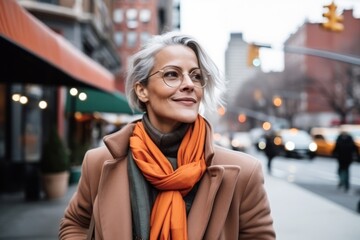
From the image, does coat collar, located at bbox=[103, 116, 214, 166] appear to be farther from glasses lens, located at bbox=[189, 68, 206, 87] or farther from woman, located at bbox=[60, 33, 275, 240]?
glasses lens, located at bbox=[189, 68, 206, 87]

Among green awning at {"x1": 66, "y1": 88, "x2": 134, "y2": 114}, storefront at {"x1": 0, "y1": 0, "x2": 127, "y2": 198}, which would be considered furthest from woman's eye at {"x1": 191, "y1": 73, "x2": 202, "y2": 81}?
green awning at {"x1": 66, "y1": 88, "x2": 134, "y2": 114}

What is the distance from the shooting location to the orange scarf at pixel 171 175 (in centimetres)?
198

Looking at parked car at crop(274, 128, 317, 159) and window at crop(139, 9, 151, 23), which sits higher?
window at crop(139, 9, 151, 23)

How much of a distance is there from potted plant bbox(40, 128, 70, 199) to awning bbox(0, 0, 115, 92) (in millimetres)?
1609

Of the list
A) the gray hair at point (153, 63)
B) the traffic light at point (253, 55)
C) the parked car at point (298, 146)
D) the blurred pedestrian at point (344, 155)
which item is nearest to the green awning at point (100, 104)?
the traffic light at point (253, 55)

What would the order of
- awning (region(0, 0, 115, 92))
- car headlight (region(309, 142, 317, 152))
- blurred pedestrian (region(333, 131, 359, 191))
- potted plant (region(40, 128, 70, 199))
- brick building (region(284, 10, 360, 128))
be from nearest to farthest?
awning (region(0, 0, 115, 92)) → potted plant (region(40, 128, 70, 199)) → blurred pedestrian (region(333, 131, 359, 191)) → car headlight (region(309, 142, 317, 152)) → brick building (region(284, 10, 360, 128))

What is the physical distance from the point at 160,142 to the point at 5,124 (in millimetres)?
14378

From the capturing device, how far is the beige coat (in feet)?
6.62

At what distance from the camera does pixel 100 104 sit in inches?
655

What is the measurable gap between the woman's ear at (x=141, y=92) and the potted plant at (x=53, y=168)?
9.28 m

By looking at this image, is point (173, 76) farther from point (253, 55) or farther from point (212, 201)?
point (253, 55)

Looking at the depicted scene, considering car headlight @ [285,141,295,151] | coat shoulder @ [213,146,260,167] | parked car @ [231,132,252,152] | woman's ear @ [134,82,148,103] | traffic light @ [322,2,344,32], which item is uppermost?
traffic light @ [322,2,344,32]

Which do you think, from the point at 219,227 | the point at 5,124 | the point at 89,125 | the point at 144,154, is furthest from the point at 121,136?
the point at 89,125

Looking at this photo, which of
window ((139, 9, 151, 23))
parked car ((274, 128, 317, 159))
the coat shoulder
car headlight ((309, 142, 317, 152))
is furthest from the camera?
window ((139, 9, 151, 23))
